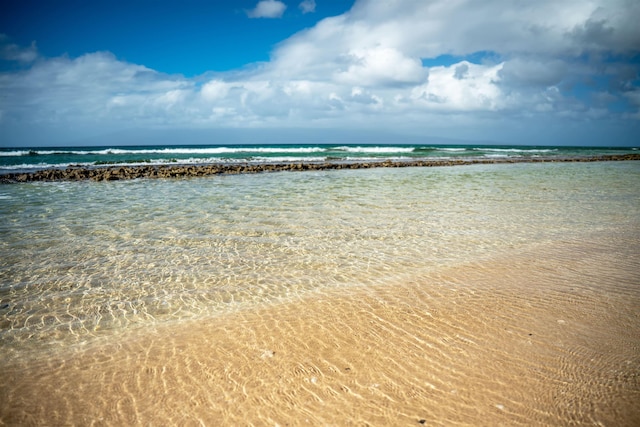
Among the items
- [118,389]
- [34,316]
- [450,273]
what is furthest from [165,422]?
[450,273]

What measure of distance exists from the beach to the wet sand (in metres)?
0.01

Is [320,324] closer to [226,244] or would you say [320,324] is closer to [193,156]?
[226,244]

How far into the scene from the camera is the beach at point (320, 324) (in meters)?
2.23

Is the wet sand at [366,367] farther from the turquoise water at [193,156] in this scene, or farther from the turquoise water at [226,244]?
the turquoise water at [193,156]

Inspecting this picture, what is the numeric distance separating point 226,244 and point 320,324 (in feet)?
9.97

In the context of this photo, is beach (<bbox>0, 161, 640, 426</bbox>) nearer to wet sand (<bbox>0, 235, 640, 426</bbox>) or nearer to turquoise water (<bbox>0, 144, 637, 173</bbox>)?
wet sand (<bbox>0, 235, 640, 426</bbox>)

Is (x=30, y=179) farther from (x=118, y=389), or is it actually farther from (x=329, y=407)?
(x=329, y=407)

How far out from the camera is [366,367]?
2570 mm

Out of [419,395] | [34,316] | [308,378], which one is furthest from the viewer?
[34,316]

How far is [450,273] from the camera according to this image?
4434 mm

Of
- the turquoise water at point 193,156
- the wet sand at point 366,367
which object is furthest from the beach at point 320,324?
the turquoise water at point 193,156

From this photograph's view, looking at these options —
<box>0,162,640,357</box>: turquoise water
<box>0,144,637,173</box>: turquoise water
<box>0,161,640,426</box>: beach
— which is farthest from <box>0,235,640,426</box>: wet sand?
<box>0,144,637,173</box>: turquoise water

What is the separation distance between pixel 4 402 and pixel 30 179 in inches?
766

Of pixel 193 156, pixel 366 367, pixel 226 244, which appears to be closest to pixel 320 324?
pixel 366 367
